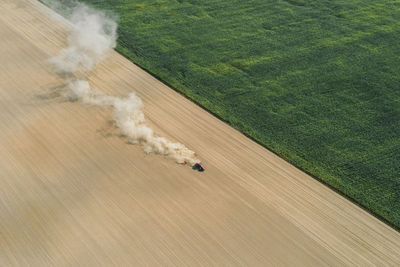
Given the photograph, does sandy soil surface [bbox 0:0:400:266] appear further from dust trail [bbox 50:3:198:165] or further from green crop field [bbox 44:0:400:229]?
green crop field [bbox 44:0:400:229]

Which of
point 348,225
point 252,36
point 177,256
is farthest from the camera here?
point 252,36

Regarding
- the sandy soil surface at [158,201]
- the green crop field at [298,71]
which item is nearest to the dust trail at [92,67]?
the sandy soil surface at [158,201]

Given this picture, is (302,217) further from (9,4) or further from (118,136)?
(9,4)

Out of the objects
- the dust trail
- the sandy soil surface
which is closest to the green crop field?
the sandy soil surface

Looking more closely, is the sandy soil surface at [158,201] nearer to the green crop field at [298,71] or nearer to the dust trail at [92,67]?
the dust trail at [92,67]

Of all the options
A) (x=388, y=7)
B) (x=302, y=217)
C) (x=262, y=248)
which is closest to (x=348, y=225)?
(x=302, y=217)

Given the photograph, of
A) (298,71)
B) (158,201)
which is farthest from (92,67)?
(298,71)

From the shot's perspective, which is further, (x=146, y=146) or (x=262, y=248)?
(x=146, y=146)
